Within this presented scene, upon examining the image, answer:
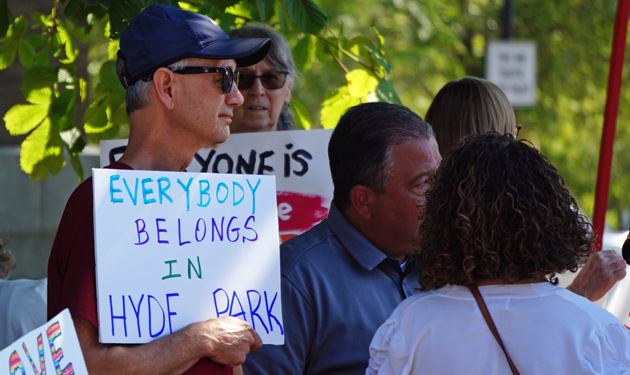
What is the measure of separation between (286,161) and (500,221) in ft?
6.49

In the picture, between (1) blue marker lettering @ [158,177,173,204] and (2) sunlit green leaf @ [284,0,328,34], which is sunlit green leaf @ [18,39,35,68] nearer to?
(2) sunlit green leaf @ [284,0,328,34]

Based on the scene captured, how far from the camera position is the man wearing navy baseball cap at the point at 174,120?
6.86ft

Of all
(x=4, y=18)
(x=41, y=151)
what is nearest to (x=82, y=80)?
(x=41, y=151)

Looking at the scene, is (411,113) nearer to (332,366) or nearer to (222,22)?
(332,366)

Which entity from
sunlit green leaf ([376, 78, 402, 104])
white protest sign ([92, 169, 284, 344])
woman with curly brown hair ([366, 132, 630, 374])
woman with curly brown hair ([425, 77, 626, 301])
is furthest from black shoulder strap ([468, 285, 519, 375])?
sunlit green leaf ([376, 78, 402, 104])

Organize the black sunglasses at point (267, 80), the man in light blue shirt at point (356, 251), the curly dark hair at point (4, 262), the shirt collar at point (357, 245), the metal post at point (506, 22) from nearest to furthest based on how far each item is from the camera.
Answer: the man in light blue shirt at point (356, 251)
the shirt collar at point (357, 245)
the curly dark hair at point (4, 262)
the black sunglasses at point (267, 80)
the metal post at point (506, 22)

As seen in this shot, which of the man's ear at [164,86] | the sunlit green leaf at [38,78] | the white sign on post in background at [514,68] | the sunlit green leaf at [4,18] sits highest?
the sunlit green leaf at [4,18]

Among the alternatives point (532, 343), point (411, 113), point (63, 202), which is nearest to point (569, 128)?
point (63, 202)

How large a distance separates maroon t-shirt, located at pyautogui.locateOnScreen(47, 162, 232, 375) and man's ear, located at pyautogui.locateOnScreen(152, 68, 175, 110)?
Result: 0.74ft

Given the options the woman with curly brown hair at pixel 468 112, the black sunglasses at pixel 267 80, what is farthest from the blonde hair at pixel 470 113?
the black sunglasses at pixel 267 80

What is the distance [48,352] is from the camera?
5.78 ft

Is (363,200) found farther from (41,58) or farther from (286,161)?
(41,58)

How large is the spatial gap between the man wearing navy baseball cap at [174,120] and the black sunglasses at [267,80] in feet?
5.29

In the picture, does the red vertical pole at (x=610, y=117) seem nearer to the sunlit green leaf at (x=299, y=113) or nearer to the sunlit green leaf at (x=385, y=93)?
the sunlit green leaf at (x=385, y=93)
